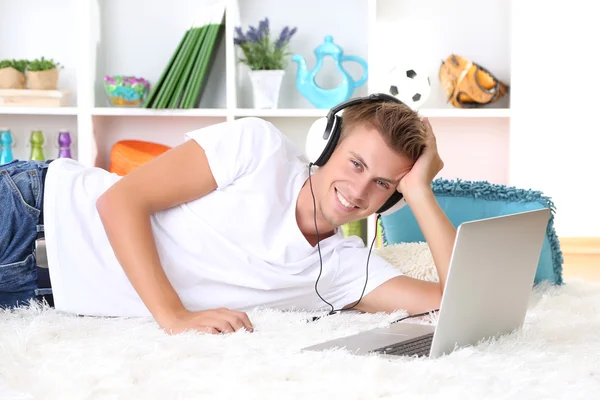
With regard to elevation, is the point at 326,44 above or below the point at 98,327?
above

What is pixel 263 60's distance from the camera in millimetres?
2951

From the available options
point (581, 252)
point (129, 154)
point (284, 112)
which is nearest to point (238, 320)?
point (284, 112)

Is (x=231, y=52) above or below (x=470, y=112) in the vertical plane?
above

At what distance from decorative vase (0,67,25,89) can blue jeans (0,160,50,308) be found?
4.73 feet

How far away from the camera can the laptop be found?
1.08 m

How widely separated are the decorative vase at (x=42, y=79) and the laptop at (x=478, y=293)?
2046 millimetres

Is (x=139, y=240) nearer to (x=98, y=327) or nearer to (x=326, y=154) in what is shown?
(x=98, y=327)

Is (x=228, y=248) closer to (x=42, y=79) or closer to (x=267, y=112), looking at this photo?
(x=267, y=112)

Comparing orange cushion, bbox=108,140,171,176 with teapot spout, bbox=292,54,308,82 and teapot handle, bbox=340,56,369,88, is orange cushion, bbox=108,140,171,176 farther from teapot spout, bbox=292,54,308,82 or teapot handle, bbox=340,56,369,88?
teapot handle, bbox=340,56,369,88

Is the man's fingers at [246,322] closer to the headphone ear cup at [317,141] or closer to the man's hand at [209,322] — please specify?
the man's hand at [209,322]

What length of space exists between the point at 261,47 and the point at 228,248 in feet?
5.00

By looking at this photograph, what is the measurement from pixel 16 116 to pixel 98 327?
204 centimetres

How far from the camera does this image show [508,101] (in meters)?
3.05

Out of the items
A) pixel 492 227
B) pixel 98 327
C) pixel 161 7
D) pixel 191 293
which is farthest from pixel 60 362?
pixel 161 7
